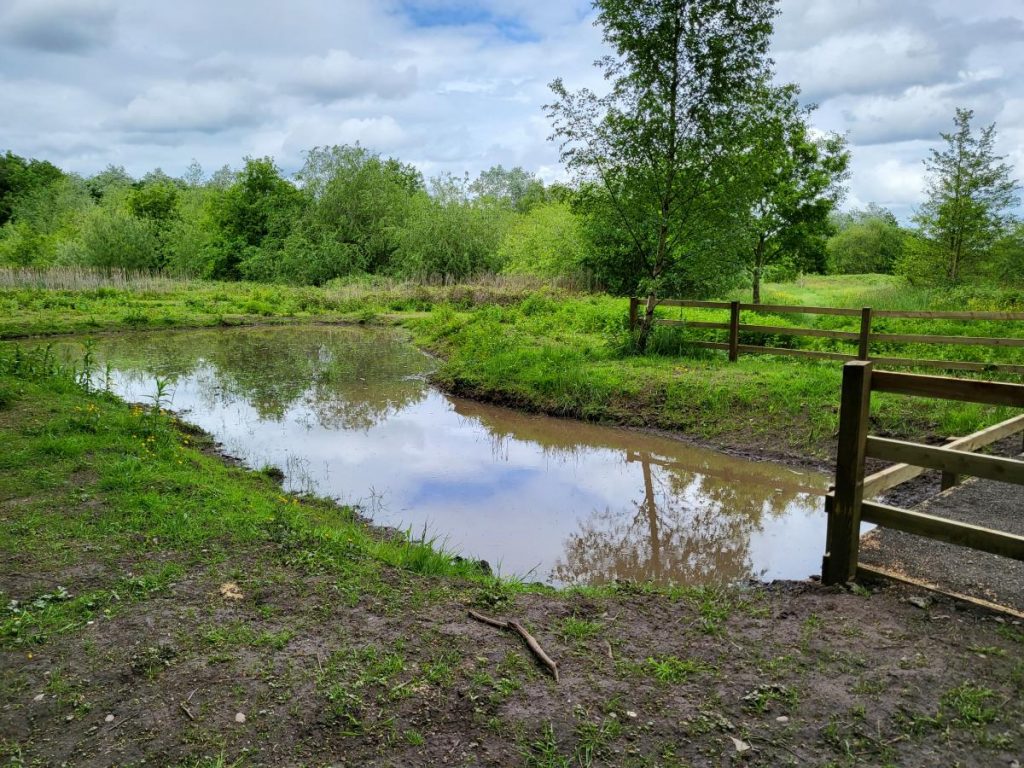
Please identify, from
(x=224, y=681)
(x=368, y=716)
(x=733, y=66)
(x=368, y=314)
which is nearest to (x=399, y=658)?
(x=368, y=716)

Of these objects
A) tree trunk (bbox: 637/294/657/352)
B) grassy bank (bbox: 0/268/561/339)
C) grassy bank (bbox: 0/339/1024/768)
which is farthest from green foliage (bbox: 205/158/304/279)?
grassy bank (bbox: 0/339/1024/768)

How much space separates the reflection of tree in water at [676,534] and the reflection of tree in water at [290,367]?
598 cm

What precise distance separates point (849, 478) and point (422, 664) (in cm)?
329

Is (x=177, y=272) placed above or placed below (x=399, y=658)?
above

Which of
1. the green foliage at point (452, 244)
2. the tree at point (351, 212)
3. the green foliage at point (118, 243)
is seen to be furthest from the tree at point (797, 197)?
the green foliage at point (118, 243)

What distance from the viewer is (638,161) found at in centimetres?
1535

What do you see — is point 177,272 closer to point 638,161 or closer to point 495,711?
point 638,161

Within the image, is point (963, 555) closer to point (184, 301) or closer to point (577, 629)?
point (577, 629)

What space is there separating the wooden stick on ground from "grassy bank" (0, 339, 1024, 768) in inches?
2.5

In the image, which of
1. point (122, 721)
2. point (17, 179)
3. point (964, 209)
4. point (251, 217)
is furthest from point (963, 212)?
point (17, 179)

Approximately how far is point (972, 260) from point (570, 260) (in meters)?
16.6

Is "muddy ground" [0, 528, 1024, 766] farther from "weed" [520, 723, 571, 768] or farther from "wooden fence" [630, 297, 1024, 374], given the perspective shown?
"wooden fence" [630, 297, 1024, 374]

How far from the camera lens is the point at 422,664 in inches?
155

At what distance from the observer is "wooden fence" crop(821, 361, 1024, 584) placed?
4.30m
